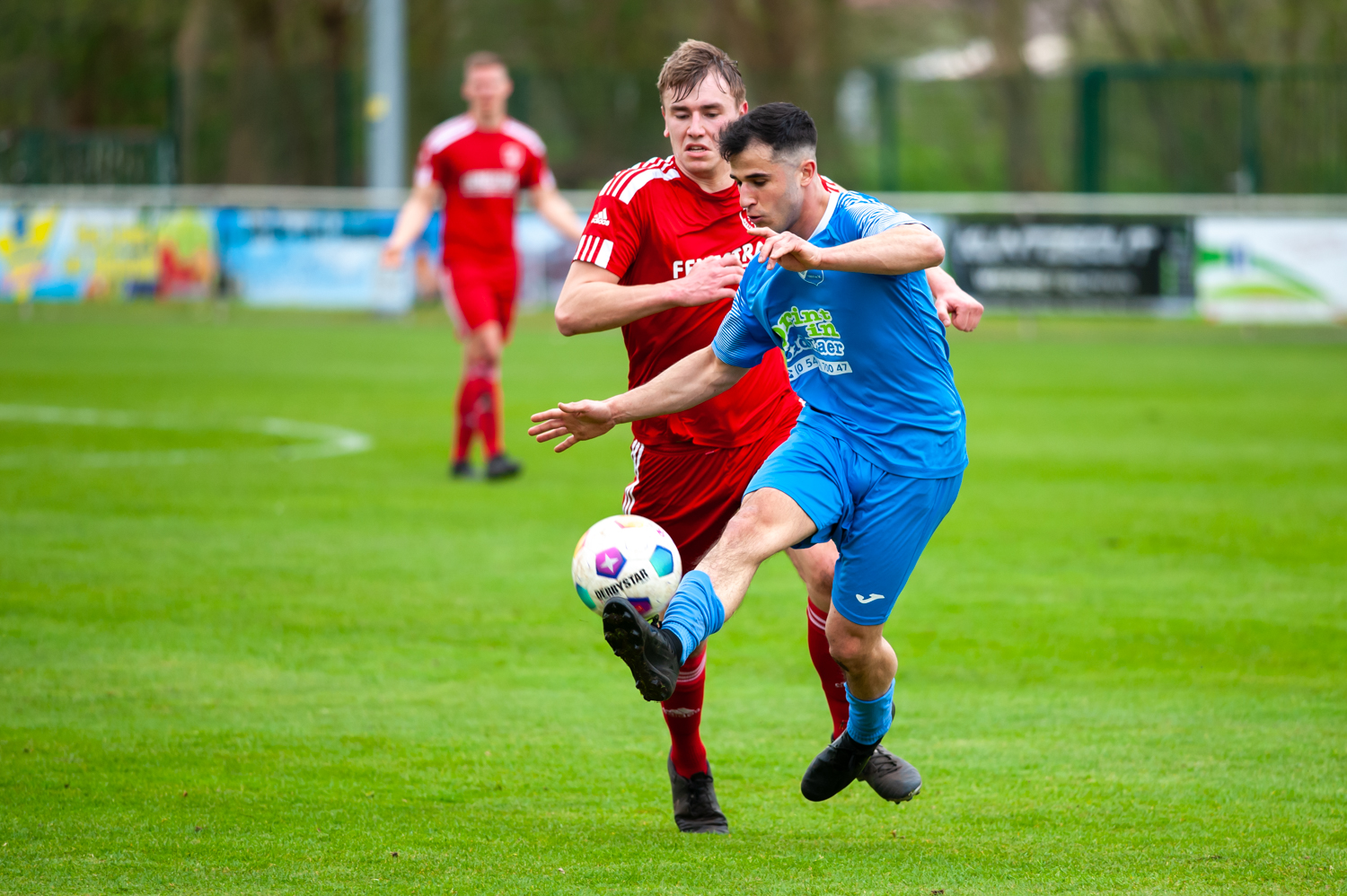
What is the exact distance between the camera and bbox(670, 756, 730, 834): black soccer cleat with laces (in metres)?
5.00

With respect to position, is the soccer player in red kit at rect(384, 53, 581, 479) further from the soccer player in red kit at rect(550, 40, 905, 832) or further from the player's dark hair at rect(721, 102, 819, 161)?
the player's dark hair at rect(721, 102, 819, 161)

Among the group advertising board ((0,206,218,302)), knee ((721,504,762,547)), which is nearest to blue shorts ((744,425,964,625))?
knee ((721,504,762,547))

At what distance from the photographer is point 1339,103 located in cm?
2839

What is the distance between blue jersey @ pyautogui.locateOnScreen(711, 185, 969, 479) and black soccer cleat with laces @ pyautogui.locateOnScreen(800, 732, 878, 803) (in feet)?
2.91

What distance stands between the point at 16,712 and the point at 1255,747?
14.8 ft

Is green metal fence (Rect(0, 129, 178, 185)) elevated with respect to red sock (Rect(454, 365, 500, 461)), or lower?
elevated

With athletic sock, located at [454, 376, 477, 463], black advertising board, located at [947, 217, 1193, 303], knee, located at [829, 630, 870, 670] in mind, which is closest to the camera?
knee, located at [829, 630, 870, 670]

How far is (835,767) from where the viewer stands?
496 centimetres

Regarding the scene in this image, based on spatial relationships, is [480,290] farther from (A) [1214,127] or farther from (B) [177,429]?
(A) [1214,127]

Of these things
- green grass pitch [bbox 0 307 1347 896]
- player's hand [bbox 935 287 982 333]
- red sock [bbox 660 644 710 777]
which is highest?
player's hand [bbox 935 287 982 333]

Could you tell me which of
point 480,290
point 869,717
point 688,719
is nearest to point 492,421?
point 480,290

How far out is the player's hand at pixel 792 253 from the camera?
4.19 m

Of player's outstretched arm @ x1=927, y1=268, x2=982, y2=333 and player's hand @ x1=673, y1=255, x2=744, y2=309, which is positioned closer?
player's outstretched arm @ x1=927, y1=268, x2=982, y2=333

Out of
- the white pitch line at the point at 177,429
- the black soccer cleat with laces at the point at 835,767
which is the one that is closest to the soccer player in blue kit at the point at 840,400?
the black soccer cleat with laces at the point at 835,767
